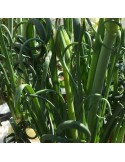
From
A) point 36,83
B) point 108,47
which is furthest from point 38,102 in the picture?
point 108,47
